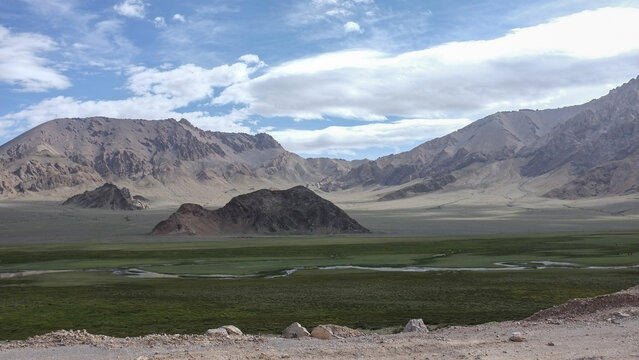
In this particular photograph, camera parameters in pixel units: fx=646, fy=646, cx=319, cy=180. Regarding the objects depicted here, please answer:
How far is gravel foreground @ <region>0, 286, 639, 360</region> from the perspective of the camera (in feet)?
60.5

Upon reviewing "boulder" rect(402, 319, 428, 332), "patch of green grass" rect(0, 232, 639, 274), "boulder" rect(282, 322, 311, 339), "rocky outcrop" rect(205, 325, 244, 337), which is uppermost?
"rocky outcrop" rect(205, 325, 244, 337)

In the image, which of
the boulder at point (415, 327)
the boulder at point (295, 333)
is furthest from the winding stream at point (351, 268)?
the boulder at point (295, 333)

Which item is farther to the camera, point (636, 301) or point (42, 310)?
point (42, 310)

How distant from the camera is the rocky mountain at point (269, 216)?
477 ft

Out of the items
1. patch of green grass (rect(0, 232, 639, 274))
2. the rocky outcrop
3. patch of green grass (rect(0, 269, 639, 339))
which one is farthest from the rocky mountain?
the rocky outcrop

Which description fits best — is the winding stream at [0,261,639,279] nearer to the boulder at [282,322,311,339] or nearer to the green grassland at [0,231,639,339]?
the green grassland at [0,231,639,339]

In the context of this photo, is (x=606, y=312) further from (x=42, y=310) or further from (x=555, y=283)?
(x=42, y=310)

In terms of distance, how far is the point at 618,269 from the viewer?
2167 inches

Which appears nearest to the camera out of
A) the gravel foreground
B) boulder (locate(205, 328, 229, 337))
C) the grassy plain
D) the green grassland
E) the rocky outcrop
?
the gravel foreground

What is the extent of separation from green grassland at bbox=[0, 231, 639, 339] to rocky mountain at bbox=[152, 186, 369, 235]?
6755 cm

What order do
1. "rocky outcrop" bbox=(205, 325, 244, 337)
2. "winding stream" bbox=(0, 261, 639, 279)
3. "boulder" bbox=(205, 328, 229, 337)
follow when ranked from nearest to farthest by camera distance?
"boulder" bbox=(205, 328, 229, 337), "rocky outcrop" bbox=(205, 325, 244, 337), "winding stream" bbox=(0, 261, 639, 279)

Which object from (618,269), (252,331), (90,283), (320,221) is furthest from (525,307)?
(320,221)

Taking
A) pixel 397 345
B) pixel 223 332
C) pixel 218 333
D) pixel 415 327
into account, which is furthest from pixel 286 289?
pixel 397 345

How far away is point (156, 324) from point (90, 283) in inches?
933
